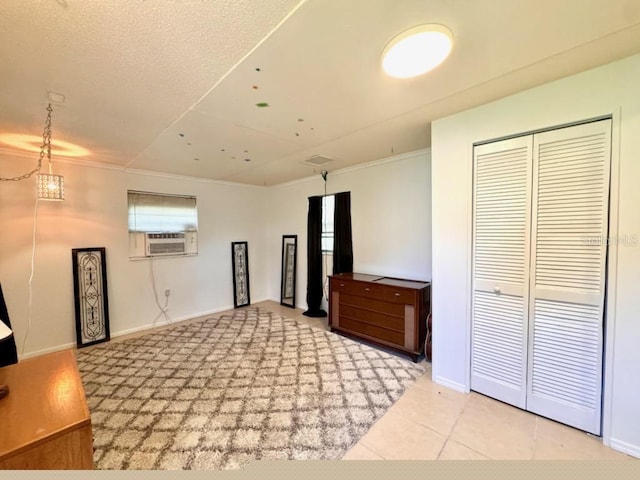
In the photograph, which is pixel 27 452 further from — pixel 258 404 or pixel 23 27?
pixel 23 27

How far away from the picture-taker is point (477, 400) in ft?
7.02

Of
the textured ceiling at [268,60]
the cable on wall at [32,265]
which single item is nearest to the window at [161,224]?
the cable on wall at [32,265]

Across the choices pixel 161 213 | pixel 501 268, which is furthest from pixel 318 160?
pixel 161 213

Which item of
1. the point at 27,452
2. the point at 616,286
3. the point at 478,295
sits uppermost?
the point at 616,286

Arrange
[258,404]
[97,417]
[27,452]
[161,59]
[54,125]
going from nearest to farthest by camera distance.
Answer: [27,452], [161,59], [97,417], [258,404], [54,125]

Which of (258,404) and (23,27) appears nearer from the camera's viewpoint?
(23,27)

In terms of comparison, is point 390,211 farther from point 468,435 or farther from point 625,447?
point 625,447

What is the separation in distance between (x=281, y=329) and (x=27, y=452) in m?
2.99

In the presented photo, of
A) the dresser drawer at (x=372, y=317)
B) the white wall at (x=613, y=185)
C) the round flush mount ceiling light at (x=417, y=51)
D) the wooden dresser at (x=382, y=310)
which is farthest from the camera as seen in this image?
the dresser drawer at (x=372, y=317)

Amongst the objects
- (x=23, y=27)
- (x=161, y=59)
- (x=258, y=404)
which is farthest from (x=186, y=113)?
(x=258, y=404)

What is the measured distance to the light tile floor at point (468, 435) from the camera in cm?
162

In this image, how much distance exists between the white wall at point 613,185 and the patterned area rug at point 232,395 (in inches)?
39.5

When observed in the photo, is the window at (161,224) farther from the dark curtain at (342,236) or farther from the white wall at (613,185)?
the white wall at (613,185)

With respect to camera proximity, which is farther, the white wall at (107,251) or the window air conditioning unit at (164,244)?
the window air conditioning unit at (164,244)
